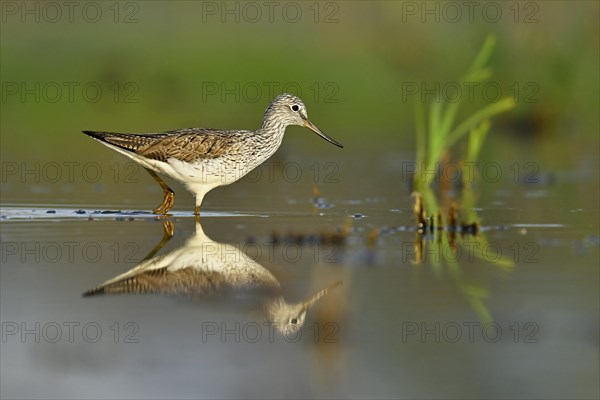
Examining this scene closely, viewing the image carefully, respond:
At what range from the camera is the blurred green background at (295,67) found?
19203 millimetres

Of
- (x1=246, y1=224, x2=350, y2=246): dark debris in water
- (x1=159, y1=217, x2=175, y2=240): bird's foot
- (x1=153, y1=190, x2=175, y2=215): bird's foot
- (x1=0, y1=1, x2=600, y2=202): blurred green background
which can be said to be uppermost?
(x1=0, y1=1, x2=600, y2=202): blurred green background

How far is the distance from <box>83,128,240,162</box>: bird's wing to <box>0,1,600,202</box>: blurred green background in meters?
5.75

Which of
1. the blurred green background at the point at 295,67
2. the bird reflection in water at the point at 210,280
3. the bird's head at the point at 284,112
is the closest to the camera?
the bird reflection in water at the point at 210,280

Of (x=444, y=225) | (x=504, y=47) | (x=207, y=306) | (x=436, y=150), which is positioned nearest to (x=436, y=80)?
(x=504, y=47)

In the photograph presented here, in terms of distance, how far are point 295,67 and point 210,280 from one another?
634 inches

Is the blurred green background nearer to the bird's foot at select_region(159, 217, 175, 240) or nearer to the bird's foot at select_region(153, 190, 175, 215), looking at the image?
the bird's foot at select_region(153, 190, 175, 215)

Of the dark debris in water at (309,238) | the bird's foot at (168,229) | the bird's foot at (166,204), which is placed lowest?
the dark debris in water at (309,238)

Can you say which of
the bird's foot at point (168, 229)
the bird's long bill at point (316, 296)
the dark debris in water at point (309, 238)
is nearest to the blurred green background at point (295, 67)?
the bird's foot at point (168, 229)

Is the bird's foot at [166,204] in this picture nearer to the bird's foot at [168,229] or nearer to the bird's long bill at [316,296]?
the bird's foot at [168,229]

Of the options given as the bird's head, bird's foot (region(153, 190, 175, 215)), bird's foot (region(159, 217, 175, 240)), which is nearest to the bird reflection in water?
bird's foot (region(159, 217, 175, 240))

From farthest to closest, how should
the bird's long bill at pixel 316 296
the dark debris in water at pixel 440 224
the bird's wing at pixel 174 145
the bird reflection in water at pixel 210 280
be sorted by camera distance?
1. the bird's wing at pixel 174 145
2. the dark debris in water at pixel 440 224
3. the bird's long bill at pixel 316 296
4. the bird reflection in water at pixel 210 280

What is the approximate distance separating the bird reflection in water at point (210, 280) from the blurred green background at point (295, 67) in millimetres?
8630

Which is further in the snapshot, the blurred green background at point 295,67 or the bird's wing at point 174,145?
the blurred green background at point 295,67

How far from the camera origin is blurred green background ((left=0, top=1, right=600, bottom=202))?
1920cm
